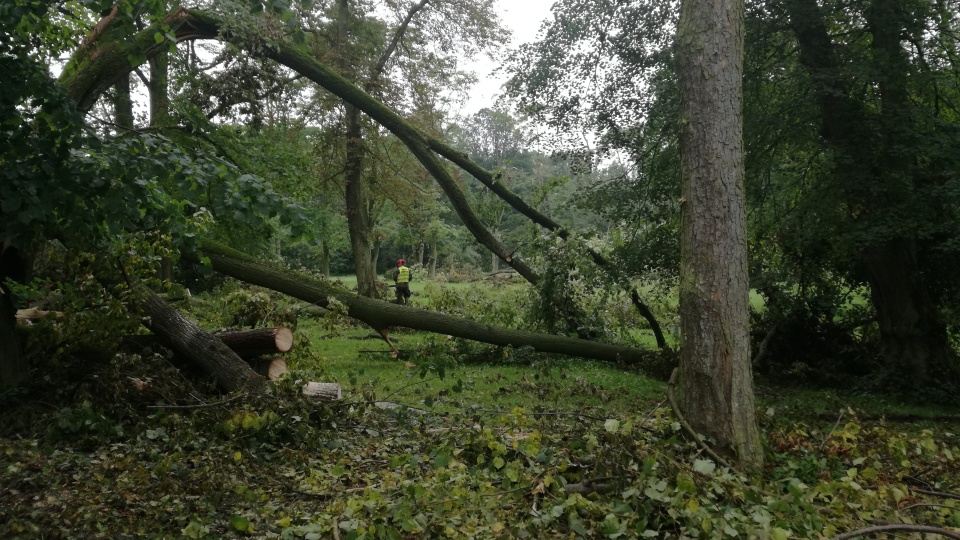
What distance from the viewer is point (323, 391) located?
285 inches

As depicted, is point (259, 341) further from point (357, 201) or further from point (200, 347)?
point (357, 201)

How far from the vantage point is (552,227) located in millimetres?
12273

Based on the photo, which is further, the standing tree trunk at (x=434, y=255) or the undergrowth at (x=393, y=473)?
the standing tree trunk at (x=434, y=255)

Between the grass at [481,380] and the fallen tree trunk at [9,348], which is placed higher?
the fallen tree trunk at [9,348]

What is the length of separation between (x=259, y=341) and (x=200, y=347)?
0.67 meters

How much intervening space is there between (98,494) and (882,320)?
10.6 m

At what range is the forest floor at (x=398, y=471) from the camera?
151 inches

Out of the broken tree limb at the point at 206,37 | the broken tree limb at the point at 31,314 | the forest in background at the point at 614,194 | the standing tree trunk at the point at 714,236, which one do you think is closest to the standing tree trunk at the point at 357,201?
the forest in background at the point at 614,194

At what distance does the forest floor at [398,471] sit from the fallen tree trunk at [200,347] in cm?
24

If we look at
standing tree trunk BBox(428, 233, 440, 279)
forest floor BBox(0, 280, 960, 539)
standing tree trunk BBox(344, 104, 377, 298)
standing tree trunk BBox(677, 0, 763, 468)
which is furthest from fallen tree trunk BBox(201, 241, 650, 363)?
standing tree trunk BBox(428, 233, 440, 279)

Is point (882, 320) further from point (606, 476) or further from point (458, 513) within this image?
point (458, 513)

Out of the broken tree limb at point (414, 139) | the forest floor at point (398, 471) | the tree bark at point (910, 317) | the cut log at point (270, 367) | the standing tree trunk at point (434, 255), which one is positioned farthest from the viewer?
the standing tree trunk at point (434, 255)

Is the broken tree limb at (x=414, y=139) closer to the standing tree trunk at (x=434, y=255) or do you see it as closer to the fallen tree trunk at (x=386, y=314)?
the fallen tree trunk at (x=386, y=314)

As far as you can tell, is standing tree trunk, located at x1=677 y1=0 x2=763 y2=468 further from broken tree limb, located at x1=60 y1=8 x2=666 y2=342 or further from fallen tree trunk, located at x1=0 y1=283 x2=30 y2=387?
broken tree limb, located at x1=60 y1=8 x2=666 y2=342
